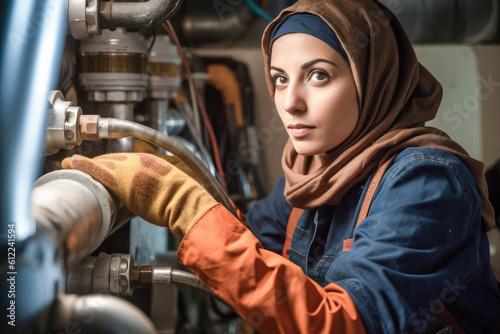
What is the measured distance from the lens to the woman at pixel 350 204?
76 cm

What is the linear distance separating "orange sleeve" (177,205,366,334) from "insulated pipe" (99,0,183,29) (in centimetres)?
35

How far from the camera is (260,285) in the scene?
763 millimetres

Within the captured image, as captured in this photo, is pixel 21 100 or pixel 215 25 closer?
pixel 21 100

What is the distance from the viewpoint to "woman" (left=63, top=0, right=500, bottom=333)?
76cm

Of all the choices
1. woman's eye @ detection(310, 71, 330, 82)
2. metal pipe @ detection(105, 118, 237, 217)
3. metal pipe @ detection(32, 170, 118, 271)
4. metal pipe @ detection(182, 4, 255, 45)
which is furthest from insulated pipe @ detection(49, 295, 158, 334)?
metal pipe @ detection(182, 4, 255, 45)

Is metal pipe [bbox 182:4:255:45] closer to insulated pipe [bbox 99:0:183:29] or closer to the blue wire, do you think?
the blue wire

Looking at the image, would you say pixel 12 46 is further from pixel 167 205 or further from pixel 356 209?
pixel 356 209

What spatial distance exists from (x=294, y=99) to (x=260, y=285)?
0.37 metres

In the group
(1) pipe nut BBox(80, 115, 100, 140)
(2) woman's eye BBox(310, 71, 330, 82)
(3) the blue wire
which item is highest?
(3) the blue wire

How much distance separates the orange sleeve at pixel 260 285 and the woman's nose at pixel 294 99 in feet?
0.88

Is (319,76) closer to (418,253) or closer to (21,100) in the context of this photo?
(418,253)

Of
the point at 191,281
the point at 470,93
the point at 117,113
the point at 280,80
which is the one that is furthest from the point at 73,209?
the point at 470,93

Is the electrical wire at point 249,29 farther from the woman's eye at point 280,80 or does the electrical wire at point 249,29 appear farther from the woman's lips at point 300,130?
the woman's lips at point 300,130

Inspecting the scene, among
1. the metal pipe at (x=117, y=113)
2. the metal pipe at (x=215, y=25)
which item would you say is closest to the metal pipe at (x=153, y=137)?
the metal pipe at (x=117, y=113)
